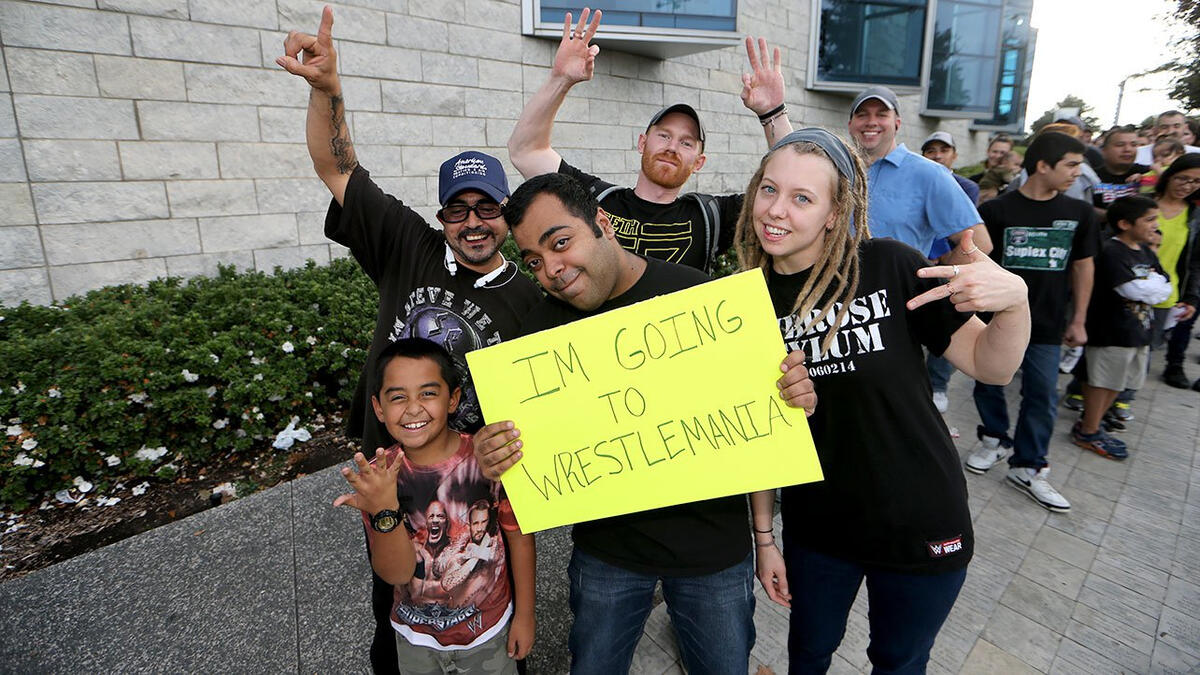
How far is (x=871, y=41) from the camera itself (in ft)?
43.1

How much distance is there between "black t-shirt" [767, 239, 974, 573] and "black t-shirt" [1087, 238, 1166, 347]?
3.60 meters

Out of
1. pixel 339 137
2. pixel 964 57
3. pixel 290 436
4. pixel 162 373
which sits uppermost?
pixel 964 57

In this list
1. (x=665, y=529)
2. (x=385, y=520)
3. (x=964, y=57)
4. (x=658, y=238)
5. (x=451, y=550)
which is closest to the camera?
(x=385, y=520)

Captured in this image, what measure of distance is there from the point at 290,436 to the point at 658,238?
3.07 metres

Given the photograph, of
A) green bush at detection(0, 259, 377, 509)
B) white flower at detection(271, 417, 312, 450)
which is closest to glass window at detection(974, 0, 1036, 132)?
green bush at detection(0, 259, 377, 509)

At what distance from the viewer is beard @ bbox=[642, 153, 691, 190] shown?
2715 mm

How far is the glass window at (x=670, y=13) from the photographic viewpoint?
8.16m

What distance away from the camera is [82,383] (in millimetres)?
3443

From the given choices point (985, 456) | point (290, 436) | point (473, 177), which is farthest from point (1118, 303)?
point (290, 436)

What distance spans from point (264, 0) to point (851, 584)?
21.3 feet

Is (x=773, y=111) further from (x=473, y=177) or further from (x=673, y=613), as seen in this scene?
(x=673, y=613)

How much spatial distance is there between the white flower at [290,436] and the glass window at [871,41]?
12.0 m

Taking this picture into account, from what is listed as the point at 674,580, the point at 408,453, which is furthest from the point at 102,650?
the point at 674,580

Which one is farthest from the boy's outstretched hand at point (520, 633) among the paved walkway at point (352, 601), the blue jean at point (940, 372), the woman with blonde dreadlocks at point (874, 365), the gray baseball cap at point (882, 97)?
the blue jean at point (940, 372)
